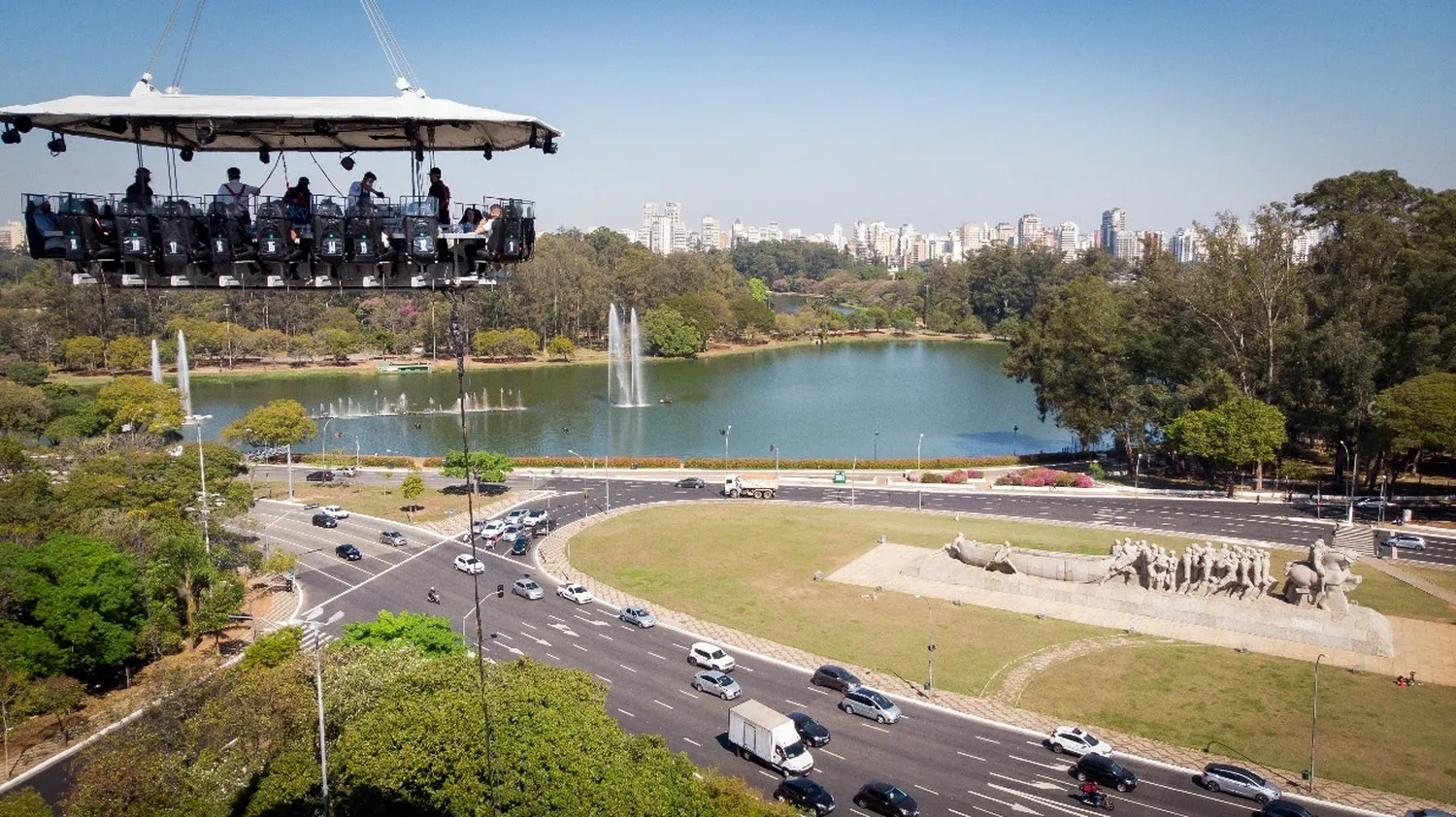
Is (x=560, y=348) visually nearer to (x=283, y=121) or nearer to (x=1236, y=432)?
(x=1236, y=432)

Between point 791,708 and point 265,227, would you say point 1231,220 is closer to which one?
point 791,708

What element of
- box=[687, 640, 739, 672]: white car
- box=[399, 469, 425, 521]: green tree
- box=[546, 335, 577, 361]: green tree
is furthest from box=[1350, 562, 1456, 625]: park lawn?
box=[546, 335, 577, 361]: green tree

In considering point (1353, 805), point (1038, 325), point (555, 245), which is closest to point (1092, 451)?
point (1038, 325)

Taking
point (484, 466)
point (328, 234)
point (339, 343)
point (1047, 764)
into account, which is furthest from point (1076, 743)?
point (339, 343)

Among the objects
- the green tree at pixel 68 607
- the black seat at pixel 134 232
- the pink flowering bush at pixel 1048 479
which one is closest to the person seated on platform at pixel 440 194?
the black seat at pixel 134 232

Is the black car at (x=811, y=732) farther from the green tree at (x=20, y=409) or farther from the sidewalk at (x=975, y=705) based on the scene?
the green tree at (x=20, y=409)

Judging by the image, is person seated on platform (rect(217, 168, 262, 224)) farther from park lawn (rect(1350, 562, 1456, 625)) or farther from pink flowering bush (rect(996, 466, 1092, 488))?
pink flowering bush (rect(996, 466, 1092, 488))
